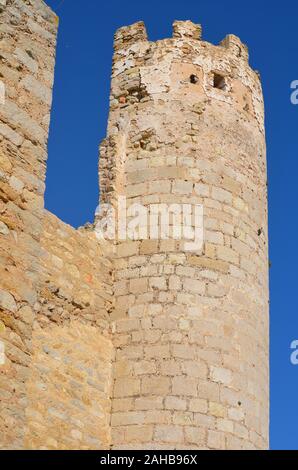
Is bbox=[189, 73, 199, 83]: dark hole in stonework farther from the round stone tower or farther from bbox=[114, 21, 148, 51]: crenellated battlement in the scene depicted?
bbox=[114, 21, 148, 51]: crenellated battlement

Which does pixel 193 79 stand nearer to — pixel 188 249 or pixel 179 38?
pixel 179 38

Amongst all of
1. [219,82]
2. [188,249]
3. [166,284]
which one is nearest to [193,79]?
[219,82]

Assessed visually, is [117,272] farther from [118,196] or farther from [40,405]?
[40,405]

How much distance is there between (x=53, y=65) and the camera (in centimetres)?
586

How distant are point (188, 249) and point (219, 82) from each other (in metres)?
2.31

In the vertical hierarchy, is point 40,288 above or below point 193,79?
below

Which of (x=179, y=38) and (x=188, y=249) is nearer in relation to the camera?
(x=188, y=249)

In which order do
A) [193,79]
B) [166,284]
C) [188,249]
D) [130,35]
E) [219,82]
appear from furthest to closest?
[130,35] → [219,82] → [193,79] → [188,249] → [166,284]

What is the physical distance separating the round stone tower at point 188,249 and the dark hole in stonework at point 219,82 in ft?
0.04

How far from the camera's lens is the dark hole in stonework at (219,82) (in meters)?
10.3

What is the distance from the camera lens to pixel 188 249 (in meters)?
9.12

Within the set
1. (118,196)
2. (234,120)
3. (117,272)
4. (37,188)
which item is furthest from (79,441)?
(234,120)
